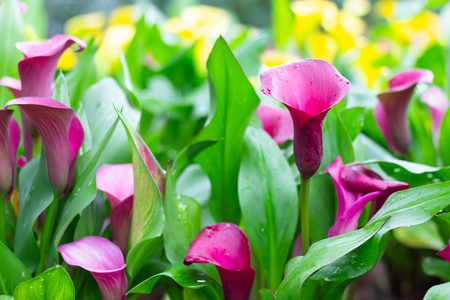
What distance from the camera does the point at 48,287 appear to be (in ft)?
1.48

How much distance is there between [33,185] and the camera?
57 cm

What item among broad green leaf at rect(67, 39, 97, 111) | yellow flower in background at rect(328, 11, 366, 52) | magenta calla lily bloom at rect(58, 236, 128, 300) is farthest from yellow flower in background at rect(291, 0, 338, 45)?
magenta calla lily bloom at rect(58, 236, 128, 300)

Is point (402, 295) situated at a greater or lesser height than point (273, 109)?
lesser

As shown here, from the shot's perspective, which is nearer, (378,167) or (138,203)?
(138,203)

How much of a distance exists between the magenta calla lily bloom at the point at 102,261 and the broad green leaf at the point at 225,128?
18cm

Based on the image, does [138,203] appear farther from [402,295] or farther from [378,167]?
[402,295]

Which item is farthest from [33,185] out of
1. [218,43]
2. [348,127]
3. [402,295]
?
[402,295]

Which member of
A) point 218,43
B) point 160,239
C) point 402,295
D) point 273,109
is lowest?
point 402,295

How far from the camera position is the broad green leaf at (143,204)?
47 centimetres

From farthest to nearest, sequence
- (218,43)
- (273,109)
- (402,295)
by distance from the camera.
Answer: (402,295) < (273,109) < (218,43)

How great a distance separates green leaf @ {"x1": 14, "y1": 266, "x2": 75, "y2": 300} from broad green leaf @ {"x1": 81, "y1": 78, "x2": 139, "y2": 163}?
20 cm

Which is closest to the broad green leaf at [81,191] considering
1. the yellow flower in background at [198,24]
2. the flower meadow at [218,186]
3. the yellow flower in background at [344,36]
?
the flower meadow at [218,186]

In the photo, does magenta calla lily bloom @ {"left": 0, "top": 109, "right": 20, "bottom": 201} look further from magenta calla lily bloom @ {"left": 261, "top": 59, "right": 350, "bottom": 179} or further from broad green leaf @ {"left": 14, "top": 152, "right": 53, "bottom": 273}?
magenta calla lily bloom @ {"left": 261, "top": 59, "right": 350, "bottom": 179}

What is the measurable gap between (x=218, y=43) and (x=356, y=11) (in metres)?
1.20
